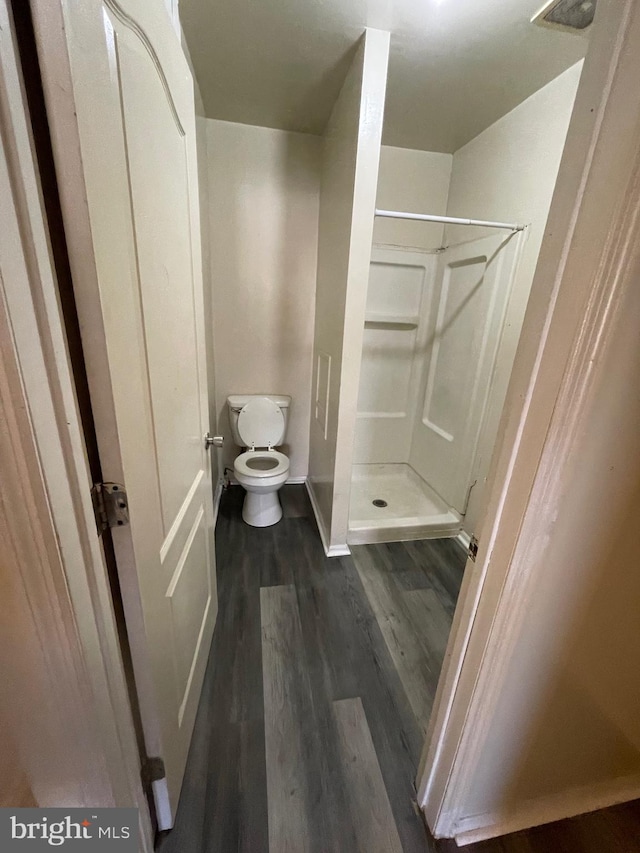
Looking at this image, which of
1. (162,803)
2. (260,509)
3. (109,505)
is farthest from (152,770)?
(260,509)

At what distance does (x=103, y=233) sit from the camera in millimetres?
520

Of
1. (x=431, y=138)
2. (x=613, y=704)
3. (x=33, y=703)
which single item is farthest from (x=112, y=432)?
(x=431, y=138)

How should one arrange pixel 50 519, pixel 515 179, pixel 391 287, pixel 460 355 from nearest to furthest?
pixel 50 519 → pixel 515 179 → pixel 460 355 → pixel 391 287

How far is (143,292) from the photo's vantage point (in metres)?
0.68

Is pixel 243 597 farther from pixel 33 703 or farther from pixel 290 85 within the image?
pixel 290 85

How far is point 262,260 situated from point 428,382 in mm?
1558

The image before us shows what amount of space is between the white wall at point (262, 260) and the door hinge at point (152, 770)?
195cm

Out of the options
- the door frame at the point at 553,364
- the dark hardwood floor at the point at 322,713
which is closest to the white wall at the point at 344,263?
the dark hardwood floor at the point at 322,713

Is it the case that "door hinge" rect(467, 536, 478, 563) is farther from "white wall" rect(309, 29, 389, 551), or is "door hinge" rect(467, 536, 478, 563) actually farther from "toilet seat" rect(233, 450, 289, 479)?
"toilet seat" rect(233, 450, 289, 479)

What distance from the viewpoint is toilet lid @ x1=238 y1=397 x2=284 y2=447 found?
7.81 ft

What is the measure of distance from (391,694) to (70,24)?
1873 millimetres

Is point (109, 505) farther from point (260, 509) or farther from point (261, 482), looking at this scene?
point (260, 509)

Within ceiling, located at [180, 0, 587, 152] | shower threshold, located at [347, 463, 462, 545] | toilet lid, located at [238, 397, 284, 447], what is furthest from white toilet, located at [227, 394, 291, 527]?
ceiling, located at [180, 0, 587, 152]

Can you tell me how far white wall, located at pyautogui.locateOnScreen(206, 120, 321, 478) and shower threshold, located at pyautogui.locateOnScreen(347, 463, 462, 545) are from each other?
77 cm
